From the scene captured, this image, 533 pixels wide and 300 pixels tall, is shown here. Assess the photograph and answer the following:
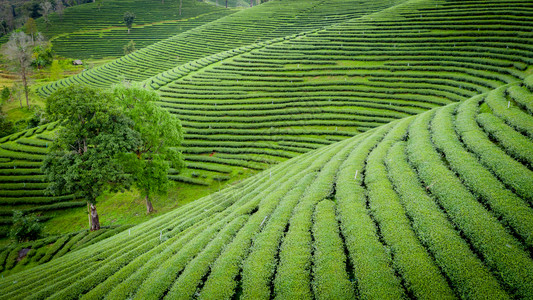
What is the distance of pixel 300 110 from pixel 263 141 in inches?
294

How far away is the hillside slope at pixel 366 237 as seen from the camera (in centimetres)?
834

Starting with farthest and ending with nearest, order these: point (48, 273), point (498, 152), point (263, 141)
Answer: point (263, 141), point (48, 273), point (498, 152)

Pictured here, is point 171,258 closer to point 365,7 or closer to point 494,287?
point 494,287

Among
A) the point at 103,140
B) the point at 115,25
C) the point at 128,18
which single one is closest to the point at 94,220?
the point at 103,140

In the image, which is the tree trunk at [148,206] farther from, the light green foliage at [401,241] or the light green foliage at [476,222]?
the light green foliage at [476,222]

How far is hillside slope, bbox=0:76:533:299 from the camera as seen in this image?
27.4 feet

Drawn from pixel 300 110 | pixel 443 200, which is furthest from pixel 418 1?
pixel 443 200

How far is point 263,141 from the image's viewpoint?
3397 cm

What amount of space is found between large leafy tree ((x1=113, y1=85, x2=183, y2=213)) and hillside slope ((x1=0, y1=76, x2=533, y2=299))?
784 cm

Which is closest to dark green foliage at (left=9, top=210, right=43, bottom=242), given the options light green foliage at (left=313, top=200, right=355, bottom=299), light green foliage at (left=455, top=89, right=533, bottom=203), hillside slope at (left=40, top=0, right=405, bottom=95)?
light green foliage at (left=313, top=200, right=355, bottom=299)

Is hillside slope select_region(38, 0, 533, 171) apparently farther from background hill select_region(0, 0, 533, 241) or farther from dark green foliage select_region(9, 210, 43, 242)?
dark green foliage select_region(9, 210, 43, 242)

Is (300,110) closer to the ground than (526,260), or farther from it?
farther from it

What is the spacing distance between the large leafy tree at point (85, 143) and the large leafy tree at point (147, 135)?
1.64m

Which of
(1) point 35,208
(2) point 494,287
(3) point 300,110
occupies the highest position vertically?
(3) point 300,110
